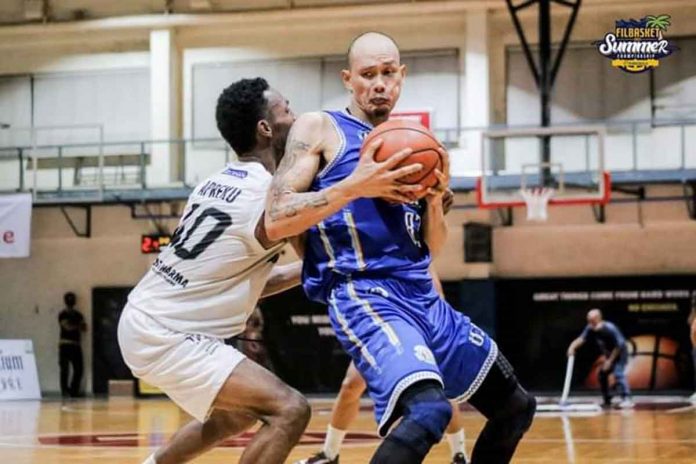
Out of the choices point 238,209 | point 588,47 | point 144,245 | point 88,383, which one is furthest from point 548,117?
point 238,209

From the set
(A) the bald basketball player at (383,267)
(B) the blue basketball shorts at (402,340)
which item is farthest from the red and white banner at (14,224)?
(B) the blue basketball shorts at (402,340)

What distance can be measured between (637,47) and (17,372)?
42.8 ft

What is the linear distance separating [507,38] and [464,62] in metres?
0.93

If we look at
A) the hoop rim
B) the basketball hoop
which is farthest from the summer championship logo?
the basketball hoop

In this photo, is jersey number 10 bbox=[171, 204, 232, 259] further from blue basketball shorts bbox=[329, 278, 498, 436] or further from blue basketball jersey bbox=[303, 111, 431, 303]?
blue basketball shorts bbox=[329, 278, 498, 436]

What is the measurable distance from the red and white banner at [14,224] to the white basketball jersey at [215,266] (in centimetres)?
1859

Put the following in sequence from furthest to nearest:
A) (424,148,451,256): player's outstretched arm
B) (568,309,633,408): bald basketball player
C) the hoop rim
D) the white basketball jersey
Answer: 1. (568,309,633,408): bald basketball player
2. the hoop rim
3. the white basketball jersey
4. (424,148,451,256): player's outstretched arm

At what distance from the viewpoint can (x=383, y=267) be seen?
17.5 feet

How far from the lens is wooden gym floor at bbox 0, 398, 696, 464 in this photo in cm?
1067

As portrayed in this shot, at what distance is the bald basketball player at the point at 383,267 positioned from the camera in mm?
5000

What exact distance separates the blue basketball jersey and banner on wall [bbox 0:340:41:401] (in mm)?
18764

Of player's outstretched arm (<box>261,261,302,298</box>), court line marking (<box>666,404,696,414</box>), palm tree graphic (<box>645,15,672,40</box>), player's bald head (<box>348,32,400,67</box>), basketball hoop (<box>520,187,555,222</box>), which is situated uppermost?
palm tree graphic (<box>645,15,672,40</box>)

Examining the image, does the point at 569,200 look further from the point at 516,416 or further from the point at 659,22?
the point at 516,416

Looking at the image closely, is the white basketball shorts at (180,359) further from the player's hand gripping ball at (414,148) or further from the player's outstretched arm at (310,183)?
the player's hand gripping ball at (414,148)
